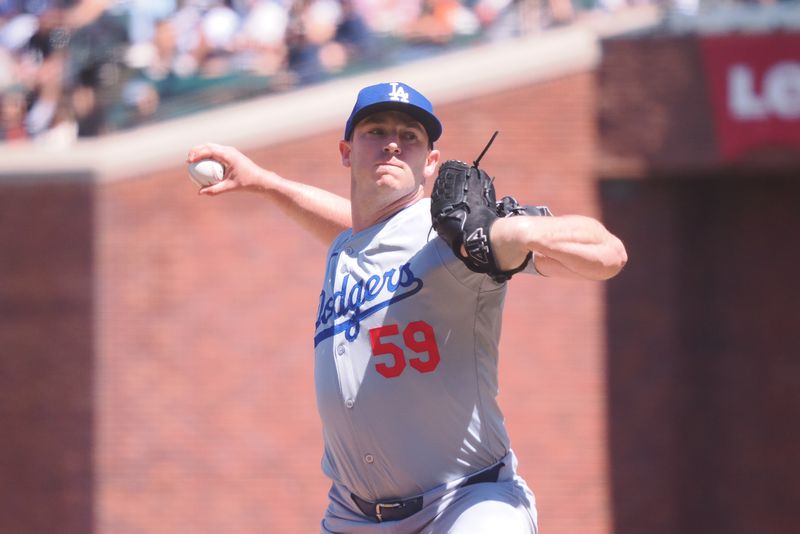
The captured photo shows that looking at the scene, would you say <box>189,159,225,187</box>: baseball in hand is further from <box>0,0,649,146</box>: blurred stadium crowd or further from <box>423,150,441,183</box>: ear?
<box>0,0,649,146</box>: blurred stadium crowd

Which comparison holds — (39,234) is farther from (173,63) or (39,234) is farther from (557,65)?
(557,65)

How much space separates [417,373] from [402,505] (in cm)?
44

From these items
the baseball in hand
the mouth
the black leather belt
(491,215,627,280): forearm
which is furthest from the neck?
the black leather belt

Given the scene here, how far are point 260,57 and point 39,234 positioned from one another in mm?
2549

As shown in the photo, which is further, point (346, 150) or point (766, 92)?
point (766, 92)

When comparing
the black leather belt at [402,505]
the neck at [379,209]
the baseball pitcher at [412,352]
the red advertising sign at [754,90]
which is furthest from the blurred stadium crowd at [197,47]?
the black leather belt at [402,505]

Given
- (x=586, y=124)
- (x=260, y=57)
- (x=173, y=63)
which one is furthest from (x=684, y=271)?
(x=173, y=63)

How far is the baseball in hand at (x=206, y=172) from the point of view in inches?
176

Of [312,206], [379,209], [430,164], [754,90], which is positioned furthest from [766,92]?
[379,209]

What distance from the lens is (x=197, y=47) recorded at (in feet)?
36.8

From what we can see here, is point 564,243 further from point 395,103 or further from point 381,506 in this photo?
point 381,506

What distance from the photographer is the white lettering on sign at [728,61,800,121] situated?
10734mm

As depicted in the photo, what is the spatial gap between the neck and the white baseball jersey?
16cm

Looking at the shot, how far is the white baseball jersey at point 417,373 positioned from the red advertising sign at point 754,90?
24.3 feet
